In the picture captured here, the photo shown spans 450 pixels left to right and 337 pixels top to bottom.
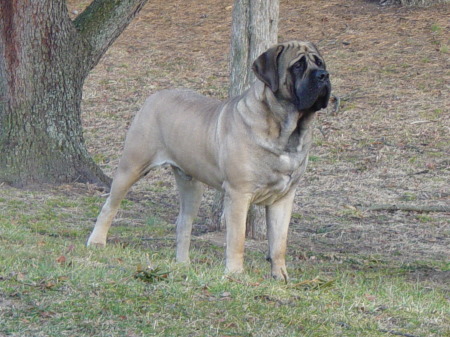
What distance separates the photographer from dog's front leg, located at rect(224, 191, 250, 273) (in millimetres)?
7074

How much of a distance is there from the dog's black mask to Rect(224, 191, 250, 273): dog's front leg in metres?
0.92

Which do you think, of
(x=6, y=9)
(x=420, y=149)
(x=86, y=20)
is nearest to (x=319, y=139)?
(x=420, y=149)

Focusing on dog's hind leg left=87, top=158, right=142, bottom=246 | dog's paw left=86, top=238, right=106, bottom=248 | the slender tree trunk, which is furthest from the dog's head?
dog's paw left=86, top=238, right=106, bottom=248

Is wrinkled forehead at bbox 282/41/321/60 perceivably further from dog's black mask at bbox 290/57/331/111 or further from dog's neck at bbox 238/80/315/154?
dog's neck at bbox 238/80/315/154

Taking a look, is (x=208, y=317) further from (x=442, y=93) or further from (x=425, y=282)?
(x=442, y=93)

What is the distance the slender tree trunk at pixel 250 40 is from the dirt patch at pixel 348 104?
1.97 ft

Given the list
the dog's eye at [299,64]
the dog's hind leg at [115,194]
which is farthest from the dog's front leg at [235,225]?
the dog's hind leg at [115,194]

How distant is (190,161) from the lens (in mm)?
7797

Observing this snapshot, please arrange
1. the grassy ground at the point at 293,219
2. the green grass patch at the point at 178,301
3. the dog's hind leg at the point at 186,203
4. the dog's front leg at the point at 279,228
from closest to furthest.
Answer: the green grass patch at the point at 178,301
the grassy ground at the point at 293,219
the dog's front leg at the point at 279,228
the dog's hind leg at the point at 186,203

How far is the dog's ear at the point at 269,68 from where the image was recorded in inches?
271

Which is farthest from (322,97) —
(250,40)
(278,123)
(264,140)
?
(250,40)

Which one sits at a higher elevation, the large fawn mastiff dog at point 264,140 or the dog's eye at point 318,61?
the dog's eye at point 318,61

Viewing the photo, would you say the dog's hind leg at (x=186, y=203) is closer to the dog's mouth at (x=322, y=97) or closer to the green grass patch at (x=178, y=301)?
the green grass patch at (x=178, y=301)

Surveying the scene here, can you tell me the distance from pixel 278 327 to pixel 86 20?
7.74 metres
